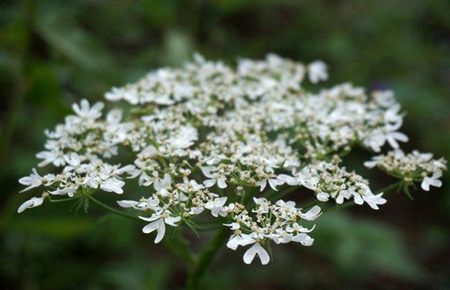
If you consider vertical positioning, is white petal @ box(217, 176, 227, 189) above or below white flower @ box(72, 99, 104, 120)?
below

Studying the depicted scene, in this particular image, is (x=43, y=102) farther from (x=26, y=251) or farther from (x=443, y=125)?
(x=443, y=125)

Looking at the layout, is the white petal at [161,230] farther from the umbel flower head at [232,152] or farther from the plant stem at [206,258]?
the plant stem at [206,258]

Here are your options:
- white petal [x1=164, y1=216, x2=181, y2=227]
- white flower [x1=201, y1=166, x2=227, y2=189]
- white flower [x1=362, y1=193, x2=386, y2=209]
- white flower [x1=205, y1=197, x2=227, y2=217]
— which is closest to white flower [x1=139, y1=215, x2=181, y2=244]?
white petal [x1=164, y1=216, x2=181, y2=227]

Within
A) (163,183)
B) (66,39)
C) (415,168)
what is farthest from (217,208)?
(66,39)

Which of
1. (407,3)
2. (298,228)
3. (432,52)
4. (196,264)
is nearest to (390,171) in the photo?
(298,228)

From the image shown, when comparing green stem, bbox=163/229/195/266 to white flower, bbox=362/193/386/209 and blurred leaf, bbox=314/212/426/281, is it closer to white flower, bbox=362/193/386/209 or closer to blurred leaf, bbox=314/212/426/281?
white flower, bbox=362/193/386/209

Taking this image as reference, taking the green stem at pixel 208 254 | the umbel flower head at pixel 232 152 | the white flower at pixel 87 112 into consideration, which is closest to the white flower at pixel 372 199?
the umbel flower head at pixel 232 152
